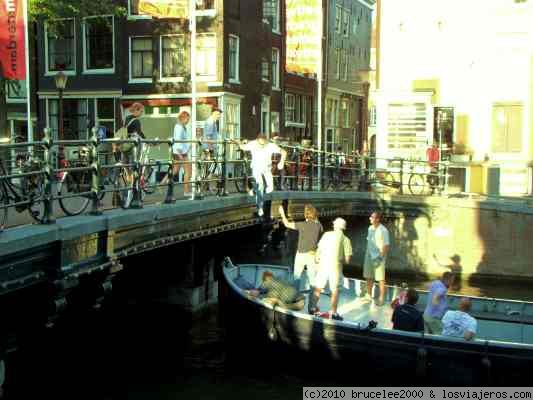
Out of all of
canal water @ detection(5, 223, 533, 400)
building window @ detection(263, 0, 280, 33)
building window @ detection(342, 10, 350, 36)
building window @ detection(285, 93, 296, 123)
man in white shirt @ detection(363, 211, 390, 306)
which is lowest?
canal water @ detection(5, 223, 533, 400)

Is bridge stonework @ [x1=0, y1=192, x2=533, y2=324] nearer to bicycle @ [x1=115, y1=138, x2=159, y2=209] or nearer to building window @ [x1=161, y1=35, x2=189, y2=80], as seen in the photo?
bicycle @ [x1=115, y1=138, x2=159, y2=209]

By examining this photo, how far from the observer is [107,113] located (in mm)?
Answer: 31188

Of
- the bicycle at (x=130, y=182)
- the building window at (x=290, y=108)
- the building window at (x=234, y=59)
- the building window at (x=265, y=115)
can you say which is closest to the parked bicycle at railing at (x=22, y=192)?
the bicycle at (x=130, y=182)

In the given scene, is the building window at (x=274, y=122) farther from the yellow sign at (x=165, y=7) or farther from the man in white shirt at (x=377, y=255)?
the man in white shirt at (x=377, y=255)

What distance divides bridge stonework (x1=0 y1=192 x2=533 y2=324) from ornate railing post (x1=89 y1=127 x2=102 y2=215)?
0.58ft

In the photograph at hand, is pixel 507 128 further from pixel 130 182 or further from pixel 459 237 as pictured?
pixel 130 182

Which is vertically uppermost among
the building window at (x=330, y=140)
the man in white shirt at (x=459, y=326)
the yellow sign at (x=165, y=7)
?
the yellow sign at (x=165, y=7)

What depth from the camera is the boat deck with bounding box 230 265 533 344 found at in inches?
529

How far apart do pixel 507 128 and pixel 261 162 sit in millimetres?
11122

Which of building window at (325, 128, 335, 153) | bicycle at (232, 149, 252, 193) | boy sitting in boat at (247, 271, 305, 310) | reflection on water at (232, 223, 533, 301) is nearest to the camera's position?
boy sitting in boat at (247, 271, 305, 310)

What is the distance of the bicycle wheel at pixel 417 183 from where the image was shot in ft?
74.8

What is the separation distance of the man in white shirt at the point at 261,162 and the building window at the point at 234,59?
583 inches

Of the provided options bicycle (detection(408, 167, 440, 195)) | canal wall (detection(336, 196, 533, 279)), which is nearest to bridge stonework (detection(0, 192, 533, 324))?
canal wall (detection(336, 196, 533, 279))

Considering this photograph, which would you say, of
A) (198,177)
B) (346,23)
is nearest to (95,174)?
(198,177)
